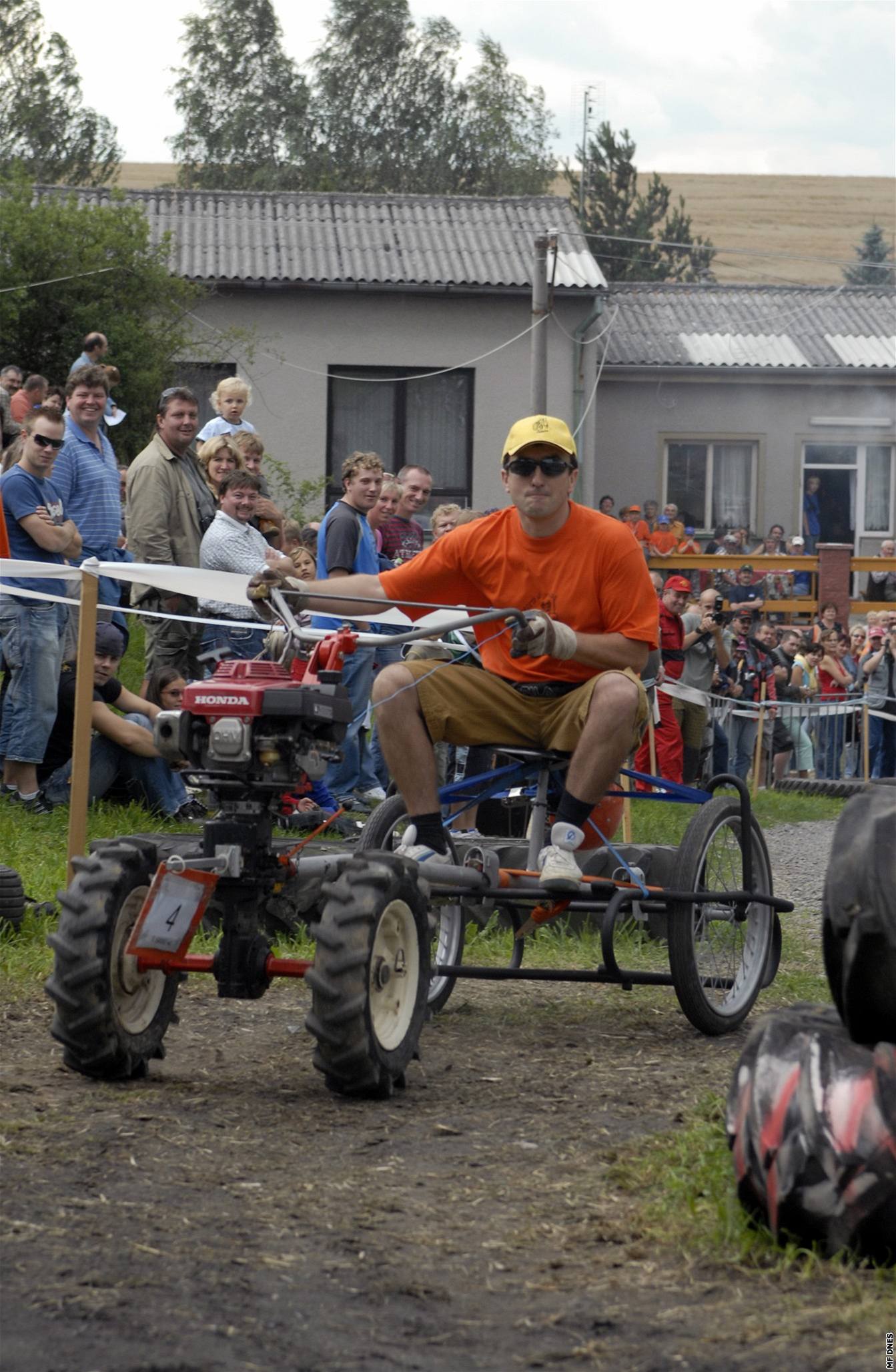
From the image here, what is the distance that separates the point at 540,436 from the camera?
235 inches

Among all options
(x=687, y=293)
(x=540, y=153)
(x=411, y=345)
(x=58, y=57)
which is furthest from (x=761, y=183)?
(x=411, y=345)

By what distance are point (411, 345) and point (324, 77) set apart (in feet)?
112

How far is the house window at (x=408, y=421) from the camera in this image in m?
28.4

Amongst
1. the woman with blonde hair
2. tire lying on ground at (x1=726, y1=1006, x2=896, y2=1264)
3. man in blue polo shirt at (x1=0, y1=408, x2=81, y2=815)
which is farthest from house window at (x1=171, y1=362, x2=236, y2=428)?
tire lying on ground at (x1=726, y1=1006, x2=896, y2=1264)

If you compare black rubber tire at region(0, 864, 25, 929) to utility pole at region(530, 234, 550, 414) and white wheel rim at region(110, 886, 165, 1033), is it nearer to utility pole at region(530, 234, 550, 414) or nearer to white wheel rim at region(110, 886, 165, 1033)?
white wheel rim at region(110, 886, 165, 1033)

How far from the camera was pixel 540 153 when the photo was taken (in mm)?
58906

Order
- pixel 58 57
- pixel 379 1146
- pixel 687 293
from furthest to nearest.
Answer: pixel 58 57, pixel 687 293, pixel 379 1146

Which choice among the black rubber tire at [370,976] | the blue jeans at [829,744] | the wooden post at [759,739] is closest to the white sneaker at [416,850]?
the black rubber tire at [370,976]

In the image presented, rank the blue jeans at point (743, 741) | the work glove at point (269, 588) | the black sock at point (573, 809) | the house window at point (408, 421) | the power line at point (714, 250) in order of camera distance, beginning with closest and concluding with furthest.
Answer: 1. the work glove at point (269, 588)
2. the black sock at point (573, 809)
3. the blue jeans at point (743, 741)
4. the house window at point (408, 421)
5. the power line at point (714, 250)

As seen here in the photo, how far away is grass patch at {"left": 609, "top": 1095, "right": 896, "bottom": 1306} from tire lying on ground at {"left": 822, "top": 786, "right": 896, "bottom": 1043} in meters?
0.44

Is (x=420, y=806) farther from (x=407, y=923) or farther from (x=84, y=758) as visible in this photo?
(x=84, y=758)

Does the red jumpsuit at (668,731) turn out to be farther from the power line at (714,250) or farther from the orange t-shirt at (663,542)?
the power line at (714,250)

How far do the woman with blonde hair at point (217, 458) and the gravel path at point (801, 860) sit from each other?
382 cm

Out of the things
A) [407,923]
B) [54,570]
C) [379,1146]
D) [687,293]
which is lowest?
[379,1146]
